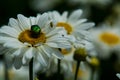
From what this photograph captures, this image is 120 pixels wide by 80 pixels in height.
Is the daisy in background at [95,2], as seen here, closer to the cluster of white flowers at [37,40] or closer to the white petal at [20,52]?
the cluster of white flowers at [37,40]

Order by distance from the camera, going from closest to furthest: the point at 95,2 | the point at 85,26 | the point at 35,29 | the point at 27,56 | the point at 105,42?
the point at 27,56 → the point at 35,29 → the point at 85,26 → the point at 105,42 → the point at 95,2

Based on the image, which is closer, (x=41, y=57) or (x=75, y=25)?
(x=41, y=57)

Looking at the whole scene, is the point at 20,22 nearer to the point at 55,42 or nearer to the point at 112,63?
the point at 55,42

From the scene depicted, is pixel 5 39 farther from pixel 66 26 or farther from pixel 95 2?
pixel 95 2

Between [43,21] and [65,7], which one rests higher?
[65,7]

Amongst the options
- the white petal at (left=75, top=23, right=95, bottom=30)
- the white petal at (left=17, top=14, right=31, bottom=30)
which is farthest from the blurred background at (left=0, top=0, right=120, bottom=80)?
the white petal at (left=17, top=14, right=31, bottom=30)

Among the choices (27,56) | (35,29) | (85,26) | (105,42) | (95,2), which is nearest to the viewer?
(27,56)

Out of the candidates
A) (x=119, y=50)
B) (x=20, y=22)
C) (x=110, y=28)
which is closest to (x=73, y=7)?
(x=110, y=28)

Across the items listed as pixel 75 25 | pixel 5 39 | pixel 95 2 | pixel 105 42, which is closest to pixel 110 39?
pixel 105 42
